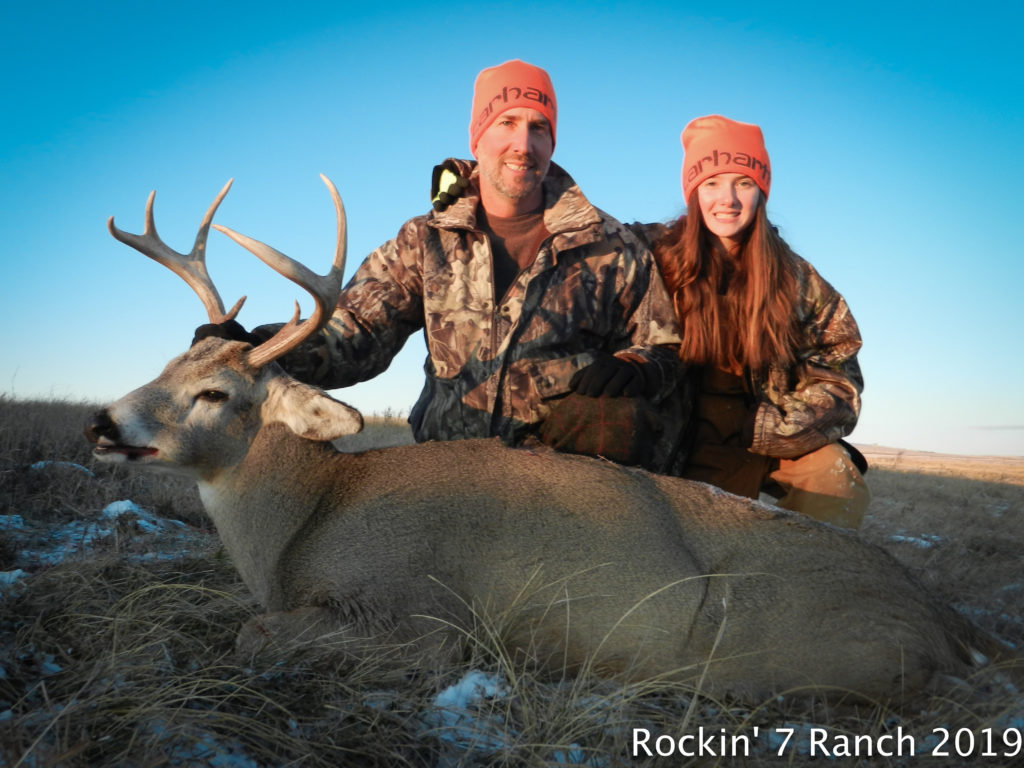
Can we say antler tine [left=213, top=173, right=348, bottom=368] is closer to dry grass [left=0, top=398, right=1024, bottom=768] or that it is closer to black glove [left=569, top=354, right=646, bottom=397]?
dry grass [left=0, top=398, right=1024, bottom=768]

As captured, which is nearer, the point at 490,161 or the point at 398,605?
the point at 398,605

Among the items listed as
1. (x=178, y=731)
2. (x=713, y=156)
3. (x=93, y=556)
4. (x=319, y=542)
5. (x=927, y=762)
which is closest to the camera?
(x=178, y=731)

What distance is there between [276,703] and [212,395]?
1.80m

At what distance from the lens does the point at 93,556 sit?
13.8 feet

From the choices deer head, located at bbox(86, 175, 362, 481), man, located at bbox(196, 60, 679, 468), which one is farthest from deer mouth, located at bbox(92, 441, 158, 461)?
man, located at bbox(196, 60, 679, 468)

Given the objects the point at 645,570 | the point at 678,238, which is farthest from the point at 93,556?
the point at 678,238

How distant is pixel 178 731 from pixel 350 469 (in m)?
1.78

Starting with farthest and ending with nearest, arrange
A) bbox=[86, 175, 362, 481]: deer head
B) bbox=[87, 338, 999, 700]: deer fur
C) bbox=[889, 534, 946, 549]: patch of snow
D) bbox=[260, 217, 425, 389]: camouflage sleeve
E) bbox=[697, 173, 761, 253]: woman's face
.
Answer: bbox=[889, 534, 946, 549]: patch of snow < bbox=[697, 173, 761, 253]: woman's face < bbox=[260, 217, 425, 389]: camouflage sleeve < bbox=[86, 175, 362, 481]: deer head < bbox=[87, 338, 999, 700]: deer fur

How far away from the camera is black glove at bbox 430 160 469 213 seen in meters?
5.80

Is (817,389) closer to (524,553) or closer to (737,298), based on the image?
(737,298)

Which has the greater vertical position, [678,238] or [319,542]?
[678,238]

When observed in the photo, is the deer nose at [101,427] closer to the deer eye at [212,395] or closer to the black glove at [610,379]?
the deer eye at [212,395]

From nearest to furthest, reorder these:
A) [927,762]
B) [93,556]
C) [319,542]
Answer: [927,762] < [319,542] < [93,556]

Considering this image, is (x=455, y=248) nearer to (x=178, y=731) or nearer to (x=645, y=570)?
(x=645, y=570)
